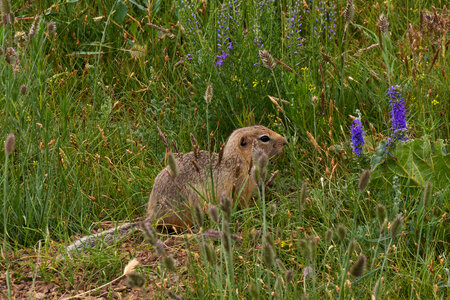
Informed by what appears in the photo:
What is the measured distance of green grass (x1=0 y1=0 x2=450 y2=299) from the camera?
3279 mm

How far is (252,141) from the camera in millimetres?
4359

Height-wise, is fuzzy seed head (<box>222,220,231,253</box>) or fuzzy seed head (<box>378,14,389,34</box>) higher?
fuzzy seed head (<box>378,14,389,34</box>)

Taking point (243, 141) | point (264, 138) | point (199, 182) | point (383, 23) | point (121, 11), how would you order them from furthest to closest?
point (121, 11)
point (264, 138)
point (243, 141)
point (383, 23)
point (199, 182)

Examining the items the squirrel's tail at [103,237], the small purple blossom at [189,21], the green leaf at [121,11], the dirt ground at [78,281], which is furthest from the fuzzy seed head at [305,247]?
the green leaf at [121,11]

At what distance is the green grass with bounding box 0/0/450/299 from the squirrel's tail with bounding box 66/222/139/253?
0.06 metres

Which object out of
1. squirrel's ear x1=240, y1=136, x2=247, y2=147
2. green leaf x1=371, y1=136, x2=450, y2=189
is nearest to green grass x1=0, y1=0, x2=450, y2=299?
green leaf x1=371, y1=136, x2=450, y2=189

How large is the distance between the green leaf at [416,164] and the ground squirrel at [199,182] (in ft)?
2.54

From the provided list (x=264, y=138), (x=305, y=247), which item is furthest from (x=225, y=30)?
(x=305, y=247)

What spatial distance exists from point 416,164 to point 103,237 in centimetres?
187

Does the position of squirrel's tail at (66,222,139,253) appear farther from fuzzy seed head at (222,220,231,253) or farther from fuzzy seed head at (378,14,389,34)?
A: fuzzy seed head at (378,14,389,34)

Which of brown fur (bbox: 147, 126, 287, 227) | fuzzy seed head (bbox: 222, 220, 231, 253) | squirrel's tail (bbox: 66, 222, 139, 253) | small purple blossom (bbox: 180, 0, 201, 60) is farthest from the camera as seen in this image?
small purple blossom (bbox: 180, 0, 201, 60)

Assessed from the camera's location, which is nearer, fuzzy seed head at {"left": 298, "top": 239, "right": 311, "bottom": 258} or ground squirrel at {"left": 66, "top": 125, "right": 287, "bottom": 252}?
fuzzy seed head at {"left": 298, "top": 239, "right": 311, "bottom": 258}

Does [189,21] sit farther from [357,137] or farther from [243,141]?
[357,137]

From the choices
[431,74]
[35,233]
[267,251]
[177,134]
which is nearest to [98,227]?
[35,233]
